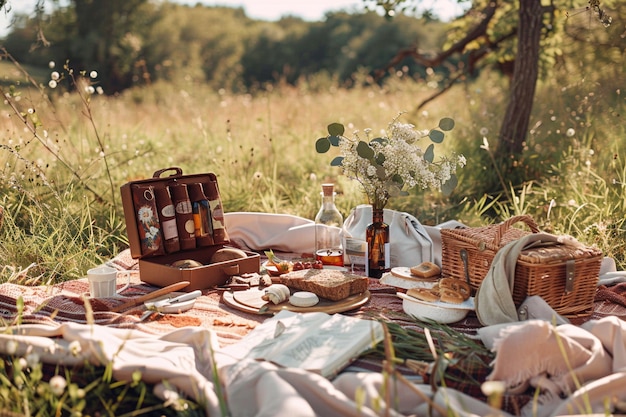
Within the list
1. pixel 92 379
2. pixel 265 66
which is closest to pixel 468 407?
pixel 92 379

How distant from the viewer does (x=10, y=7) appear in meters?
4.34

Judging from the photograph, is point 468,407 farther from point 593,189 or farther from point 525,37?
point 525,37

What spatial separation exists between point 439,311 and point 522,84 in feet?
12.6

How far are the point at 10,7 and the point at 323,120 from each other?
16.0 feet

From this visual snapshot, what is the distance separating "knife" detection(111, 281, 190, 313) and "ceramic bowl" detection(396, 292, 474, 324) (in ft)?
3.70

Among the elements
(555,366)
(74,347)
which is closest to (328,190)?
(555,366)

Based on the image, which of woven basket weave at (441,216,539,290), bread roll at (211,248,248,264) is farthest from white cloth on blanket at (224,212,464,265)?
woven basket weave at (441,216,539,290)

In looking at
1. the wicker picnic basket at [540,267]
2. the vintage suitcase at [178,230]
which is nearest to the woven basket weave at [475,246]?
the wicker picnic basket at [540,267]

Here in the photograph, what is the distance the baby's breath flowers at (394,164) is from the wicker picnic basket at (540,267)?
0.31 metres

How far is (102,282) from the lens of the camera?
3418mm

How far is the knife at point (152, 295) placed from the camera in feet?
10.7

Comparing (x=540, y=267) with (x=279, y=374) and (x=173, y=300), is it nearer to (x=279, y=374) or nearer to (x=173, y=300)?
(x=279, y=374)

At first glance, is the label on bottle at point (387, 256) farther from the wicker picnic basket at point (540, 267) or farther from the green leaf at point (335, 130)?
the green leaf at point (335, 130)

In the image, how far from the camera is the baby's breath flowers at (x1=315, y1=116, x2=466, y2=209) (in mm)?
3572
